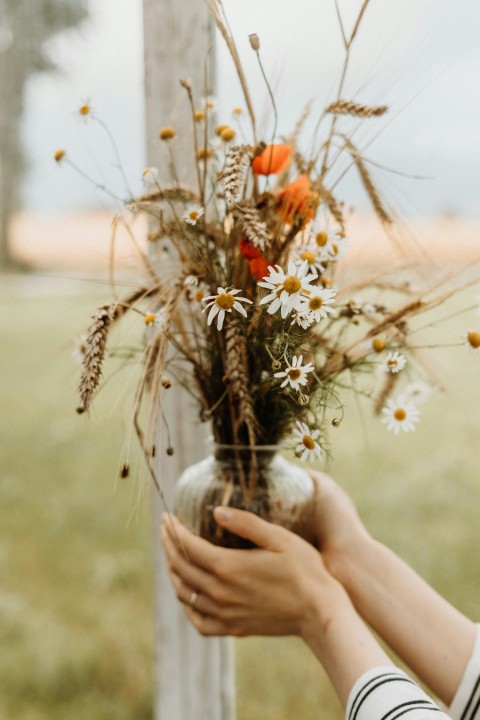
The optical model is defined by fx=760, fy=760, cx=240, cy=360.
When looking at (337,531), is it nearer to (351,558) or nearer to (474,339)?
(351,558)

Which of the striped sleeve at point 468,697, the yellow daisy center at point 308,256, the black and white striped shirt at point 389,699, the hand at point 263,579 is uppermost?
the yellow daisy center at point 308,256

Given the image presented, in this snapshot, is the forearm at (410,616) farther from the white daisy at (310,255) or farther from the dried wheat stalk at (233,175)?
the dried wheat stalk at (233,175)

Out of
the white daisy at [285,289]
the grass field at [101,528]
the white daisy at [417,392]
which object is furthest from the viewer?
the grass field at [101,528]

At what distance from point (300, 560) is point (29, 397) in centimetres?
119

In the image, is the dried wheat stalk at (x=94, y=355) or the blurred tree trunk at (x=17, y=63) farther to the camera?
the blurred tree trunk at (x=17, y=63)

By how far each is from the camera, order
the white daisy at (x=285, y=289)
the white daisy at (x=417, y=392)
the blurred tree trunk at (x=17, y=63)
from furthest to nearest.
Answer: the blurred tree trunk at (x=17, y=63)
the white daisy at (x=417, y=392)
the white daisy at (x=285, y=289)

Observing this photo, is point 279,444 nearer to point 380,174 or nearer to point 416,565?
point 380,174

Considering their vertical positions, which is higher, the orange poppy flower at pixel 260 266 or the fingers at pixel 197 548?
the orange poppy flower at pixel 260 266

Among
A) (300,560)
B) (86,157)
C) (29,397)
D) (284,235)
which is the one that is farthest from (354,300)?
(29,397)

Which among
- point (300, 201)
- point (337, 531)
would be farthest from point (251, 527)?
point (300, 201)

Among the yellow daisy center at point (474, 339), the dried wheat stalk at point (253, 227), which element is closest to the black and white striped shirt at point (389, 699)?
the yellow daisy center at point (474, 339)

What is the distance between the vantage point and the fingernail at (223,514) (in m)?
0.87

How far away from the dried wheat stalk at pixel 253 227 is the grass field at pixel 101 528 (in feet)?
2.60

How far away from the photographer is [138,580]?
5.59 ft
